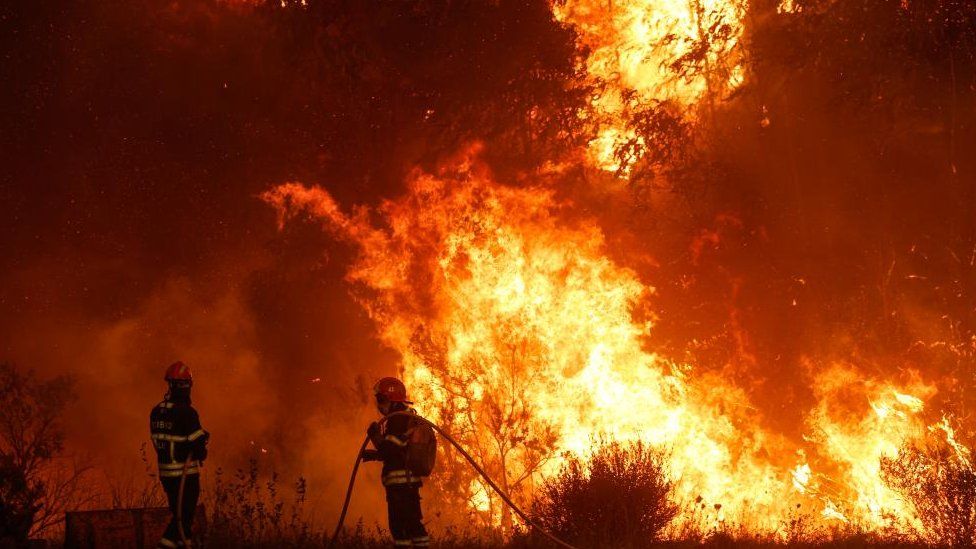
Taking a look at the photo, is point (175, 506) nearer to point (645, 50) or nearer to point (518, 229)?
point (518, 229)

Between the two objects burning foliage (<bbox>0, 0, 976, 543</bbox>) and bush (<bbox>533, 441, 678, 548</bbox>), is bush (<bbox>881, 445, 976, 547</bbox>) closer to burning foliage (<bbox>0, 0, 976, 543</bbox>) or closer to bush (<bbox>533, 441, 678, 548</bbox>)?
burning foliage (<bbox>0, 0, 976, 543</bbox>)

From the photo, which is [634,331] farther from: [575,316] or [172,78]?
[172,78]

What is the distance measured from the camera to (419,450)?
8.73 meters

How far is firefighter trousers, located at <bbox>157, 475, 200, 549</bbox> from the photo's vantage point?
870 cm

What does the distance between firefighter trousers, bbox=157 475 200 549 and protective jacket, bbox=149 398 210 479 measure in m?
0.08

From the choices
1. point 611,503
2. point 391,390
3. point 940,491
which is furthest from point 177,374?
point 940,491

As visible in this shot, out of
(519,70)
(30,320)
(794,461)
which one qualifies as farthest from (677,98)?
(30,320)

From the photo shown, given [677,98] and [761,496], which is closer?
[761,496]

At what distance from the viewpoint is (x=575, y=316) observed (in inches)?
614

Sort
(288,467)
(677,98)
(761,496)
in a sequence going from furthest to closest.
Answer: (288,467) → (677,98) → (761,496)

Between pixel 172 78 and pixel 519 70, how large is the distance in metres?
7.28

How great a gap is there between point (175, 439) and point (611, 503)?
5035 mm

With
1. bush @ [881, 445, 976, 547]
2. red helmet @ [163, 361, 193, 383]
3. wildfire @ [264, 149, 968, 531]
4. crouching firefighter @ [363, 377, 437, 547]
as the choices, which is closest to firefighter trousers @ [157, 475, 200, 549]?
red helmet @ [163, 361, 193, 383]

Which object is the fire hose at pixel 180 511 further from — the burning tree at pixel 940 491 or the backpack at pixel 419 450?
the burning tree at pixel 940 491
